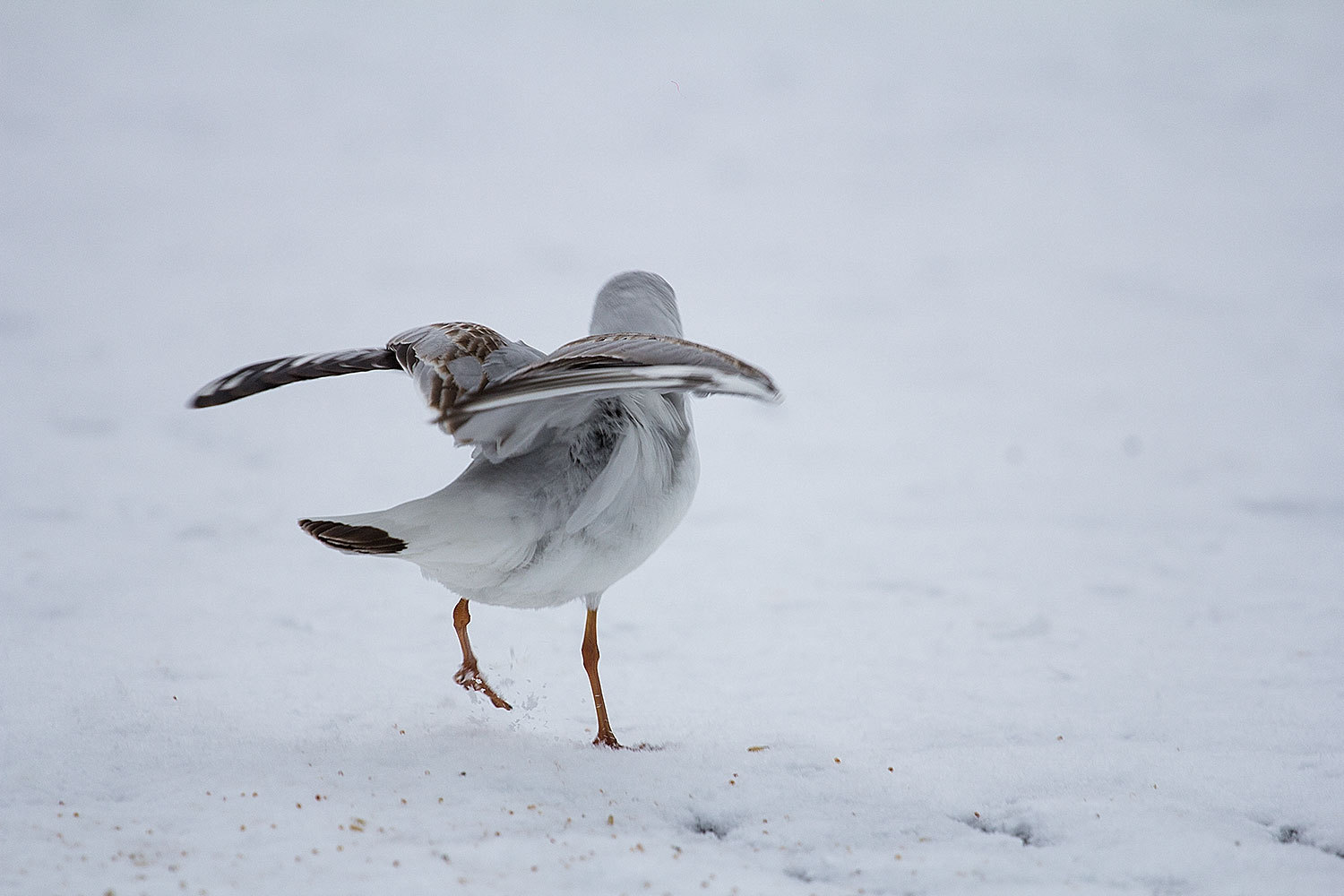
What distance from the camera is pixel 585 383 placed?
2.38m

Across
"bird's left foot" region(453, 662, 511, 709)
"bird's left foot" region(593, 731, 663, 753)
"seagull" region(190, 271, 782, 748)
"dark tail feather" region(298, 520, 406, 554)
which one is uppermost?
"seagull" region(190, 271, 782, 748)

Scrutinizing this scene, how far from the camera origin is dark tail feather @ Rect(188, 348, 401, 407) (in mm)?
3072

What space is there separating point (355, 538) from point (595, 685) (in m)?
1.08

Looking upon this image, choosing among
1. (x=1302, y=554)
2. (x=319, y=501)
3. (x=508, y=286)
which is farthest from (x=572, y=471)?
(x=508, y=286)

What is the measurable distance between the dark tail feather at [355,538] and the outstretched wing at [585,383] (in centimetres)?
31

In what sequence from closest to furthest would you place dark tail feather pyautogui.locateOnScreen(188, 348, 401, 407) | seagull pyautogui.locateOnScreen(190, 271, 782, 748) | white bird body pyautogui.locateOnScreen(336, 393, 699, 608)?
seagull pyautogui.locateOnScreen(190, 271, 782, 748), white bird body pyautogui.locateOnScreen(336, 393, 699, 608), dark tail feather pyautogui.locateOnScreen(188, 348, 401, 407)

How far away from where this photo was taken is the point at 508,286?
10.4m

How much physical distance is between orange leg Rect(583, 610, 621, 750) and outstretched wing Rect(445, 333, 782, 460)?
2.71 ft

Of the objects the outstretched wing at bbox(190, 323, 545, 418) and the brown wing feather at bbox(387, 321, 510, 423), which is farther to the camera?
the outstretched wing at bbox(190, 323, 545, 418)

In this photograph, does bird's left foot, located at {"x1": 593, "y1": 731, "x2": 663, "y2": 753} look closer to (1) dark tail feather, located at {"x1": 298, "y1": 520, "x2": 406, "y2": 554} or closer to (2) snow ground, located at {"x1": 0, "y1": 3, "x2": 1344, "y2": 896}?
(2) snow ground, located at {"x1": 0, "y1": 3, "x2": 1344, "y2": 896}

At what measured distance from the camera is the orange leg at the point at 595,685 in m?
3.35

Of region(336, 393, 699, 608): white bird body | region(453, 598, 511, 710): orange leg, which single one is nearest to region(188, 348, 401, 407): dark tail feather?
region(336, 393, 699, 608): white bird body

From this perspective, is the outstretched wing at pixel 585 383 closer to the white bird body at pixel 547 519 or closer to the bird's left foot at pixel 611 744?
the white bird body at pixel 547 519

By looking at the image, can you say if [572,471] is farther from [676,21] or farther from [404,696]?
[676,21]
